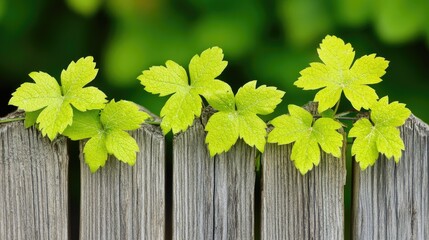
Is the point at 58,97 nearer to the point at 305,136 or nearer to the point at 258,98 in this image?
the point at 258,98

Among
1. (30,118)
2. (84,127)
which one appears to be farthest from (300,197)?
(30,118)

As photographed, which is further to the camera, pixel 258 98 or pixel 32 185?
pixel 32 185

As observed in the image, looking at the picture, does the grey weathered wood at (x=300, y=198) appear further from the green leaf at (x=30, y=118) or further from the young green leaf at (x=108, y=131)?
the green leaf at (x=30, y=118)

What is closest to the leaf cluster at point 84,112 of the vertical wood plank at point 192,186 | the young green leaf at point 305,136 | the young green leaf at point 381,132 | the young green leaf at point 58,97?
the young green leaf at point 58,97

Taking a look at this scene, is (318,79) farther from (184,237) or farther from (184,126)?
(184,237)

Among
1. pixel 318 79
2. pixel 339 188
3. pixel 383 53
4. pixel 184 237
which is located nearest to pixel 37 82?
pixel 184 237

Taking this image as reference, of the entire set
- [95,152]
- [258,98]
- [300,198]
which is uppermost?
[258,98]
